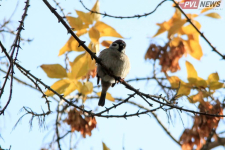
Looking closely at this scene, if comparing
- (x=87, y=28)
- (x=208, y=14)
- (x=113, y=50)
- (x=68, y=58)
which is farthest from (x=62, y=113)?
(x=208, y=14)

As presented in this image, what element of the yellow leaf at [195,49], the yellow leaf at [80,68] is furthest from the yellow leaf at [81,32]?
the yellow leaf at [195,49]

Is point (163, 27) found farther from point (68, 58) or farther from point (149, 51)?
point (68, 58)

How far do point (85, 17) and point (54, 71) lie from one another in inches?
20.2

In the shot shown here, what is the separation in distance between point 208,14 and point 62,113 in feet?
5.64

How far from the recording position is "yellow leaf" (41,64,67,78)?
2.43 meters

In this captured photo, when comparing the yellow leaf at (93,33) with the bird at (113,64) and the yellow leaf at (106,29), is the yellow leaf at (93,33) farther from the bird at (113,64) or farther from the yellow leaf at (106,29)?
the bird at (113,64)

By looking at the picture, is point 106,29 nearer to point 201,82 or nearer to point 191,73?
point 191,73

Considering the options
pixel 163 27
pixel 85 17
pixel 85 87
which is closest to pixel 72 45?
pixel 85 17

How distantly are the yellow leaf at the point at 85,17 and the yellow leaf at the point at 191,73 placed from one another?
939 millimetres

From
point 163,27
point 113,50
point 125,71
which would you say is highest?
point 113,50

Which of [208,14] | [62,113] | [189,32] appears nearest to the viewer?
[208,14]

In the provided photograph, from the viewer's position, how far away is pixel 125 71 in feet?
13.1

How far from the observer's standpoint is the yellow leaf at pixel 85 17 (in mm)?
2502

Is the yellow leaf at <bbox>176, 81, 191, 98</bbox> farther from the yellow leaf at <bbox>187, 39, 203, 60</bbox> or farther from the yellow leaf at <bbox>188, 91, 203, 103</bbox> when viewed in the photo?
the yellow leaf at <bbox>187, 39, 203, 60</bbox>
